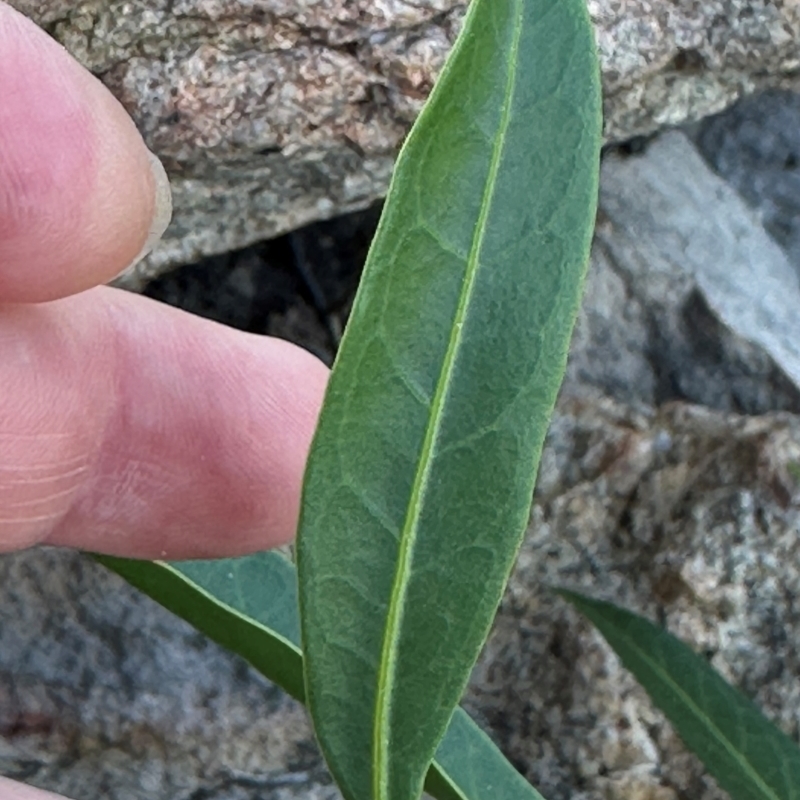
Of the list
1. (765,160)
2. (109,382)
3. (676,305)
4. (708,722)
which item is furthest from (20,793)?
(765,160)

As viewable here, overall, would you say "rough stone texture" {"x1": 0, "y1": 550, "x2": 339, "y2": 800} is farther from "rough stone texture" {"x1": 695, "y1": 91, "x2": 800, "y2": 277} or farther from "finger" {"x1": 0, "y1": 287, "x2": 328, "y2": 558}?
"rough stone texture" {"x1": 695, "y1": 91, "x2": 800, "y2": 277}

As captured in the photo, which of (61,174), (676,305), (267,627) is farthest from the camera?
(676,305)

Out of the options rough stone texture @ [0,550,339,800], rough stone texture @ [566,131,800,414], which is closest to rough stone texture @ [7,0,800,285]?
rough stone texture @ [566,131,800,414]

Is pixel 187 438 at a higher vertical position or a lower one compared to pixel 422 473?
lower

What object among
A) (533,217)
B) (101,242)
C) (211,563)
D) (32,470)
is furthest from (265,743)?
(533,217)

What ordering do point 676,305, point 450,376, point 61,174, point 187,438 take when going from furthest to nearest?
point 676,305, point 187,438, point 61,174, point 450,376

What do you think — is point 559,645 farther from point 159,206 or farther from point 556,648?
point 159,206

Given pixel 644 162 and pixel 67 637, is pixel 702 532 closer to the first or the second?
pixel 644 162
